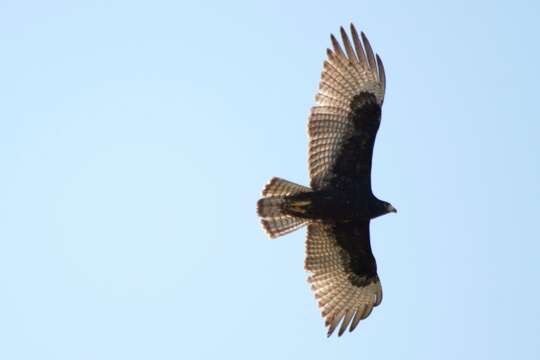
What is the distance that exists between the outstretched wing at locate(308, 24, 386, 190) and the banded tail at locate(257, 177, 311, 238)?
422 millimetres

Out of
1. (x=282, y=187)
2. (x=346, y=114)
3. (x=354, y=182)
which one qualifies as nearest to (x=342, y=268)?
(x=354, y=182)

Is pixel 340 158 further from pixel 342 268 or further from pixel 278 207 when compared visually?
pixel 342 268

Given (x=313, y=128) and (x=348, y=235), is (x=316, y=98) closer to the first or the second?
(x=313, y=128)

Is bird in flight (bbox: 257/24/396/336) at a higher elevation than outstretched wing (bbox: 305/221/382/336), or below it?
higher

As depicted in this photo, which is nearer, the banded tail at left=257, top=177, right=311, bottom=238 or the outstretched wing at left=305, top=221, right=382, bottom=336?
the banded tail at left=257, top=177, right=311, bottom=238

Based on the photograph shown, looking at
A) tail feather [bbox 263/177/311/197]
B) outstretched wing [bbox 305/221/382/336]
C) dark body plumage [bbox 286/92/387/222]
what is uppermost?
dark body plumage [bbox 286/92/387/222]

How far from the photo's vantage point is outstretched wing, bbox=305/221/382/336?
2061 centimetres

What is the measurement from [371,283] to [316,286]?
3.04ft

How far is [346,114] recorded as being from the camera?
19.8 m

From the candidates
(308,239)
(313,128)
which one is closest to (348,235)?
(308,239)

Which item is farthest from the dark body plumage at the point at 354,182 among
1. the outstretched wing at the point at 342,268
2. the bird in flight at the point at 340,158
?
the outstretched wing at the point at 342,268

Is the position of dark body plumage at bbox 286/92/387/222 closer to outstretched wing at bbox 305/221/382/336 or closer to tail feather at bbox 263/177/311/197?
tail feather at bbox 263/177/311/197

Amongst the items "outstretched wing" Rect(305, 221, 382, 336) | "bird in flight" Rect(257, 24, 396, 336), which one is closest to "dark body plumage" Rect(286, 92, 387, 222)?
"bird in flight" Rect(257, 24, 396, 336)

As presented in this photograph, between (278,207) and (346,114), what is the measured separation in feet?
6.04
